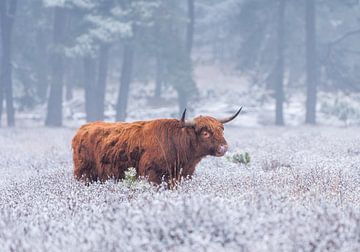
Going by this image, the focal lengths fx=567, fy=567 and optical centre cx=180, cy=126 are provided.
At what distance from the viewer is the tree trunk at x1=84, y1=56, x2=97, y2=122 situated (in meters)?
31.0

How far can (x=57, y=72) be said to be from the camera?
30359 mm

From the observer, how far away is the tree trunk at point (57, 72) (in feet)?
98.5

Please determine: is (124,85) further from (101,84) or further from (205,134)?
(205,134)

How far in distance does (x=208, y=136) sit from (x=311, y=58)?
25495 millimetres

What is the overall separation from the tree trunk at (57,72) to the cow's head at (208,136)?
22.2m

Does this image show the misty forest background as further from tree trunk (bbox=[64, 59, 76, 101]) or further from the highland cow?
the highland cow

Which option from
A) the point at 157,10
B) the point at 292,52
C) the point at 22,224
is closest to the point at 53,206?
the point at 22,224

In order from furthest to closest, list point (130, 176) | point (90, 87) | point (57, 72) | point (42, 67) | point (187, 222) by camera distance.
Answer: point (42, 67) < point (90, 87) < point (57, 72) < point (130, 176) < point (187, 222)

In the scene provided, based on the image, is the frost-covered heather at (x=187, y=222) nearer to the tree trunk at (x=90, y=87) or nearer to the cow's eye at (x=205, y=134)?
the cow's eye at (x=205, y=134)

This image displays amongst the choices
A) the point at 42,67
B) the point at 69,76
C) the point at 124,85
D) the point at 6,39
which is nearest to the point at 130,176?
the point at 124,85

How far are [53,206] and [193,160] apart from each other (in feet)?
8.61

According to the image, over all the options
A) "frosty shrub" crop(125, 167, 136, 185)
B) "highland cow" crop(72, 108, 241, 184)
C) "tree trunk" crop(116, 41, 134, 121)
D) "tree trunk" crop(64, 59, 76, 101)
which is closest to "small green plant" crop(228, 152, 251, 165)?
"highland cow" crop(72, 108, 241, 184)

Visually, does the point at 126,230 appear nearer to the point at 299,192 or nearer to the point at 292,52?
the point at 299,192

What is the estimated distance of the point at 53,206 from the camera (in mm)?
6012
